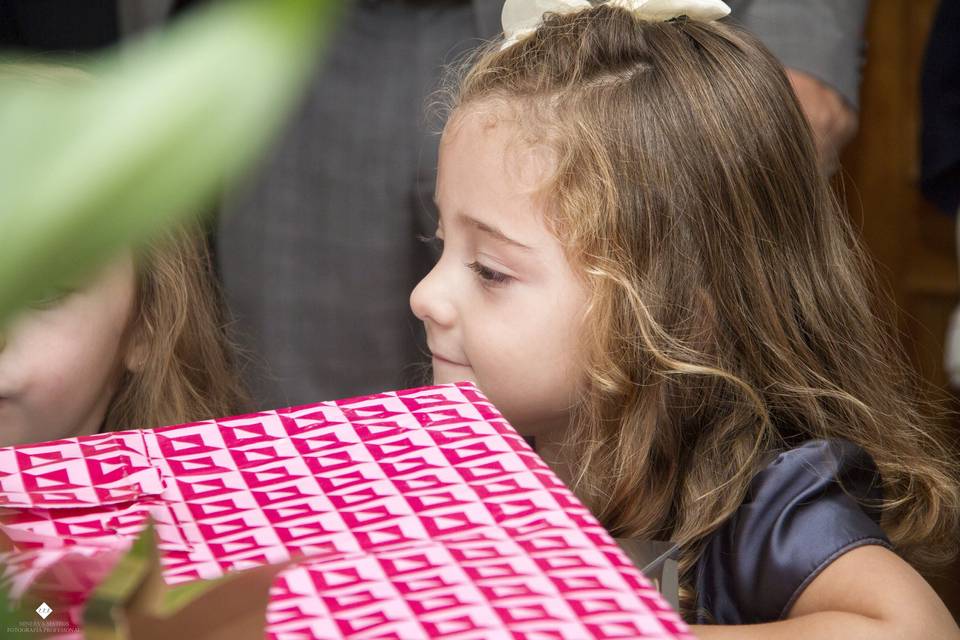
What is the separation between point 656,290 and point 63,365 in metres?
0.50

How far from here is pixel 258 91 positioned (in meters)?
0.12

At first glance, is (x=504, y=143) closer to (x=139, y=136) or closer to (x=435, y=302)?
(x=435, y=302)

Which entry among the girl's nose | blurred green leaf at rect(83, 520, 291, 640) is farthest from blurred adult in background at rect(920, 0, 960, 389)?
blurred green leaf at rect(83, 520, 291, 640)

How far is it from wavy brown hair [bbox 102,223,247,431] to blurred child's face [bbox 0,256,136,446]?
3 cm

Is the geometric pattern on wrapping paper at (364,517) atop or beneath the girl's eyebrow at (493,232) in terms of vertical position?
atop

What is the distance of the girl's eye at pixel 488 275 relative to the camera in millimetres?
920

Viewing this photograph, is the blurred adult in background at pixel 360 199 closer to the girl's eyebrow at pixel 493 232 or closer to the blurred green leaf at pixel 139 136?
the girl's eyebrow at pixel 493 232

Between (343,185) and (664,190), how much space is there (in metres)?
0.57

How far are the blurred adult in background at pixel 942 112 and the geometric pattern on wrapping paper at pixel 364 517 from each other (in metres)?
1.20

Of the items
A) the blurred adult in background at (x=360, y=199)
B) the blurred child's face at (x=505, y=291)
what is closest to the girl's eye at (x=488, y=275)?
the blurred child's face at (x=505, y=291)

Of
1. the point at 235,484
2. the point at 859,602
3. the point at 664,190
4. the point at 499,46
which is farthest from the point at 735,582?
the point at 499,46

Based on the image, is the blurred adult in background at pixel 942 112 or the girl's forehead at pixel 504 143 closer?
the girl's forehead at pixel 504 143

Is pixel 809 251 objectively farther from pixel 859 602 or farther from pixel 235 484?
pixel 235 484

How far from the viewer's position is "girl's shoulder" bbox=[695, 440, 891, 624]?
753 mm
